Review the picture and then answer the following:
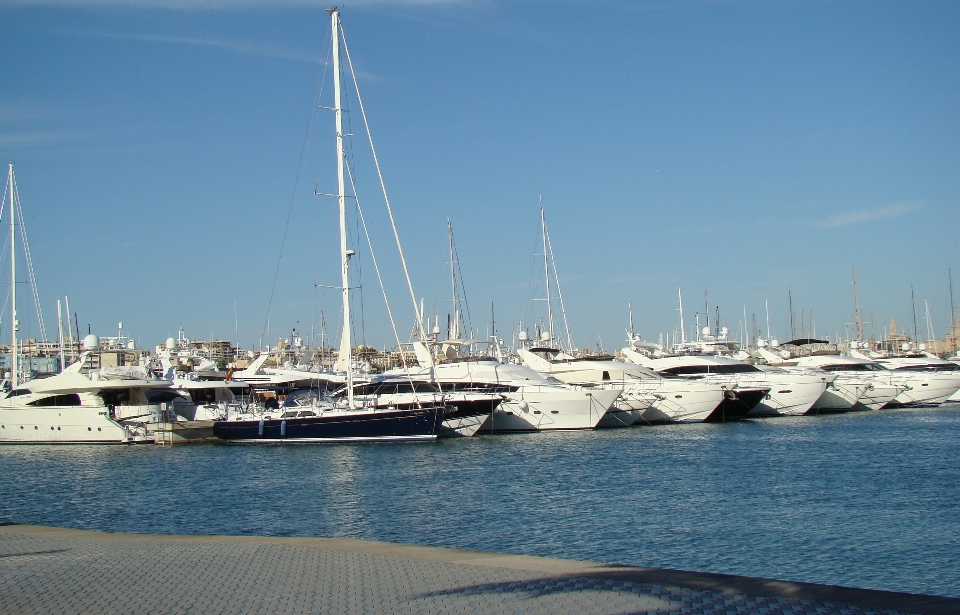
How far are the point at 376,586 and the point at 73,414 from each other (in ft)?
130

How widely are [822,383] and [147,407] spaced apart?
36.6 metres

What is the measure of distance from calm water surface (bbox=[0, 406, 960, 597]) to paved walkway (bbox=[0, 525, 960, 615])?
247 inches

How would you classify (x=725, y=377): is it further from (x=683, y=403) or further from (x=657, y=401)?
(x=657, y=401)

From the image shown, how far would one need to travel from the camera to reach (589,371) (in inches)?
2120

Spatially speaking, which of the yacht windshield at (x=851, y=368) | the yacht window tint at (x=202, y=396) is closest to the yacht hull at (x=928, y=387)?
the yacht windshield at (x=851, y=368)

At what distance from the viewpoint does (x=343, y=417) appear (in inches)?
1583

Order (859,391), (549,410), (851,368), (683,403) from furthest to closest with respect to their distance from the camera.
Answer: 1. (851,368)
2. (859,391)
3. (683,403)
4. (549,410)

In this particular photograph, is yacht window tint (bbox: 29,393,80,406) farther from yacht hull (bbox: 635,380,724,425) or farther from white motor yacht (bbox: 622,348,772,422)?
white motor yacht (bbox: 622,348,772,422)

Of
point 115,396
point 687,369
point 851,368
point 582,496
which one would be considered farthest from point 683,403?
point 115,396

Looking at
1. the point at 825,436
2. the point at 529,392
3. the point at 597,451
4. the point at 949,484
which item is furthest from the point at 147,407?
the point at 949,484

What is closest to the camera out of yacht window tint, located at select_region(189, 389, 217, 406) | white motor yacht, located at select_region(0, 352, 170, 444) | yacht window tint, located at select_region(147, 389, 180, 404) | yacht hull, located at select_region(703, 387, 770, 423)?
white motor yacht, located at select_region(0, 352, 170, 444)

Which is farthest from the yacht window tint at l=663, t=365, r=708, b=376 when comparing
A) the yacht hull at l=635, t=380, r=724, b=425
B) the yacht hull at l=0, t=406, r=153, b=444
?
the yacht hull at l=0, t=406, r=153, b=444

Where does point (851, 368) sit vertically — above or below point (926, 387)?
above

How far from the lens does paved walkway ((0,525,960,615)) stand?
32.9ft
